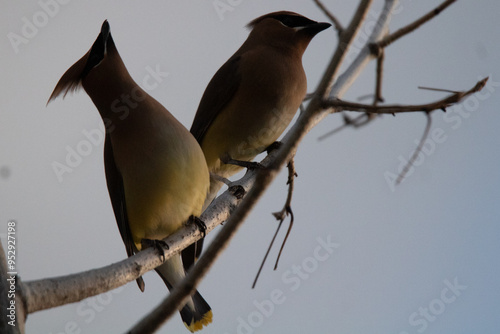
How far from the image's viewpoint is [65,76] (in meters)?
3.40

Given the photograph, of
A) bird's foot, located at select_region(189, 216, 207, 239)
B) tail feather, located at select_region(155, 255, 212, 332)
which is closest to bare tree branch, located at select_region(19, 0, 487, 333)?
bird's foot, located at select_region(189, 216, 207, 239)

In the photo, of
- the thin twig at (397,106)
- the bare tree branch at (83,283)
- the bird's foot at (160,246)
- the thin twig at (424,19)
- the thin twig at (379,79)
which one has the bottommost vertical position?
the bird's foot at (160,246)

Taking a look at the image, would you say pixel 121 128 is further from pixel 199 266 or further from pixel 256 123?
pixel 199 266

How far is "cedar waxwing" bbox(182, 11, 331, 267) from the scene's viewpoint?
13.6ft

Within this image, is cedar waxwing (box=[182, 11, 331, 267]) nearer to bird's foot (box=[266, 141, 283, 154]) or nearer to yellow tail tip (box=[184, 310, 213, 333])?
bird's foot (box=[266, 141, 283, 154])

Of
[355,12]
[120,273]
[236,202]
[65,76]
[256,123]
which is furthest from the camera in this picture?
[256,123]

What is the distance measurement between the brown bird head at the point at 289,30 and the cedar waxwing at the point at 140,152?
125 centimetres

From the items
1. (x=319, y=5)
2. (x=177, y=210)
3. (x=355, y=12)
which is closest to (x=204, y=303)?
(x=177, y=210)

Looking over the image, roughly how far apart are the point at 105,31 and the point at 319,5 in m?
1.17

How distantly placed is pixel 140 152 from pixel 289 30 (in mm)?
1616

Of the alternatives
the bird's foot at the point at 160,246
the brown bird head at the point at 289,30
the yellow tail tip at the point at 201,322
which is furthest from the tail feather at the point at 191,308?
the brown bird head at the point at 289,30

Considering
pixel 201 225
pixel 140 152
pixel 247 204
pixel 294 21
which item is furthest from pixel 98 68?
pixel 247 204

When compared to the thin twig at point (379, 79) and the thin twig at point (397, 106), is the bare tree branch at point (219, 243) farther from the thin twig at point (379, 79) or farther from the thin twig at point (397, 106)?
the thin twig at point (379, 79)

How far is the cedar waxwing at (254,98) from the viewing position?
415cm
